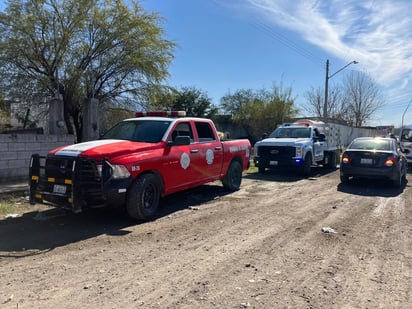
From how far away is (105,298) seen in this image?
3.81m

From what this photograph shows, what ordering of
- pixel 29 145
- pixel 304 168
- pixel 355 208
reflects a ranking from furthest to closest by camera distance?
pixel 304 168 < pixel 29 145 < pixel 355 208

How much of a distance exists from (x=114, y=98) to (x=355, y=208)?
40.3 ft

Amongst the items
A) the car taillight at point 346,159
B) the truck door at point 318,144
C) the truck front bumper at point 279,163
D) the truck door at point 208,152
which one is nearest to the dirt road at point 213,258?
the truck door at point 208,152

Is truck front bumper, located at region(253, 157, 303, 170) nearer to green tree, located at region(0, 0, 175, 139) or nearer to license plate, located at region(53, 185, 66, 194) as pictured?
green tree, located at region(0, 0, 175, 139)

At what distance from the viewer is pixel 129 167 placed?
257 inches

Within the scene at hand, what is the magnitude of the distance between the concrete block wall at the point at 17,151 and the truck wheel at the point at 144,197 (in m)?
5.54

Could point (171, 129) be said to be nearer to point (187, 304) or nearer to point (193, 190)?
point (193, 190)

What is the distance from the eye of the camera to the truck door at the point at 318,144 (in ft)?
49.5

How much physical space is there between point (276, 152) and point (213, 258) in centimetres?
934

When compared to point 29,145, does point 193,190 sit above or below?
below

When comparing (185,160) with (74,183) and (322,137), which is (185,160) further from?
(322,137)

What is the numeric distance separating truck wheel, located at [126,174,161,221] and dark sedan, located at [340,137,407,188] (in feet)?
22.7

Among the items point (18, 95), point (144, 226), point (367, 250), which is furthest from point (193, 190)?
point (18, 95)

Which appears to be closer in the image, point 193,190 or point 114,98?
point 193,190
